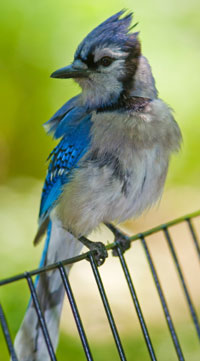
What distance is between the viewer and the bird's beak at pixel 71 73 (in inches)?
91.0

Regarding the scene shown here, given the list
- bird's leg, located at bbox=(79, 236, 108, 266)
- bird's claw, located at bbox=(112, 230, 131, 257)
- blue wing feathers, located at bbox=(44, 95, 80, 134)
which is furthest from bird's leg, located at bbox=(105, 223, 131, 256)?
blue wing feathers, located at bbox=(44, 95, 80, 134)

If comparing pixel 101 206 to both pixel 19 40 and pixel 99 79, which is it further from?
pixel 19 40

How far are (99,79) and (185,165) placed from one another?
1380 mm

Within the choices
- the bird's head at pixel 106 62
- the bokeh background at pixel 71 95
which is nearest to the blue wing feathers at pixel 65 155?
the bird's head at pixel 106 62

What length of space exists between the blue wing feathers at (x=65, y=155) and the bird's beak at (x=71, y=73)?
0.16m

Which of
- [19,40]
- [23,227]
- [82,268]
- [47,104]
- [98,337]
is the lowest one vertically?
[98,337]

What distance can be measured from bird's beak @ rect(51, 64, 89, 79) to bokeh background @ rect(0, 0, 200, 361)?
3.47ft

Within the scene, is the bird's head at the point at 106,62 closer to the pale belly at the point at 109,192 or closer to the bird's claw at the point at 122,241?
the pale belly at the point at 109,192

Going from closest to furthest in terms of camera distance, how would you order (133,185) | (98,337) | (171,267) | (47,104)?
(133,185) < (98,337) < (47,104) < (171,267)

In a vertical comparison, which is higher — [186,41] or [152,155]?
[186,41]

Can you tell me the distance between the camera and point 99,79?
2.35m

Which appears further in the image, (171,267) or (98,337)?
(171,267)

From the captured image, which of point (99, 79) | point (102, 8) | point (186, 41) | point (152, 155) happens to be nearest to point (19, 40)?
point (102, 8)

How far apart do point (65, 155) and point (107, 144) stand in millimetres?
235
